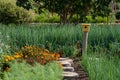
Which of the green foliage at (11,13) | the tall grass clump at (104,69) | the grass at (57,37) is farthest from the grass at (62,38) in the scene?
the green foliage at (11,13)

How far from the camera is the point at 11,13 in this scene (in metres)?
18.7

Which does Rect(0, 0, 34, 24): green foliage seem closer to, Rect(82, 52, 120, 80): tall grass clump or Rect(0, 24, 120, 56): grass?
Rect(0, 24, 120, 56): grass

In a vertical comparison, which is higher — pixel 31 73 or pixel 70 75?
pixel 31 73

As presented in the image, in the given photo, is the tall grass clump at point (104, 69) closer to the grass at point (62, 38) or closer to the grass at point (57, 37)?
the grass at point (62, 38)

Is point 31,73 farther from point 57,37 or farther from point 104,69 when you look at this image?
point 57,37

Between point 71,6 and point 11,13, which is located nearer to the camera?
point 71,6

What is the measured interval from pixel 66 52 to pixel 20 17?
962cm

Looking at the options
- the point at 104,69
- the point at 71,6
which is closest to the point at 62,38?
the point at 104,69

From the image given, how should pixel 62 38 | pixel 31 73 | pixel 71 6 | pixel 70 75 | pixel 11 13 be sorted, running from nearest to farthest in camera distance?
pixel 31 73
pixel 70 75
pixel 62 38
pixel 71 6
pixel 11 13

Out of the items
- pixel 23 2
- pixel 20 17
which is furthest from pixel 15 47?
pixel 20 17

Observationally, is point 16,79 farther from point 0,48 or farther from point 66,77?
point 0,48

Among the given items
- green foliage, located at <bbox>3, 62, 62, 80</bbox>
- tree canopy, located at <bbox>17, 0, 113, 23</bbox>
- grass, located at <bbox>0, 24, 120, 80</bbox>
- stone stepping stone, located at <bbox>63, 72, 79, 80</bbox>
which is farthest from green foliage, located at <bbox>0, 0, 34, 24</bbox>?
green foliage, located at <bbox>3, 62, 62, 80</bbox>

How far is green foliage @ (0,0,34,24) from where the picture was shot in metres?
18.7

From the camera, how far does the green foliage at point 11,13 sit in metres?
18.7
